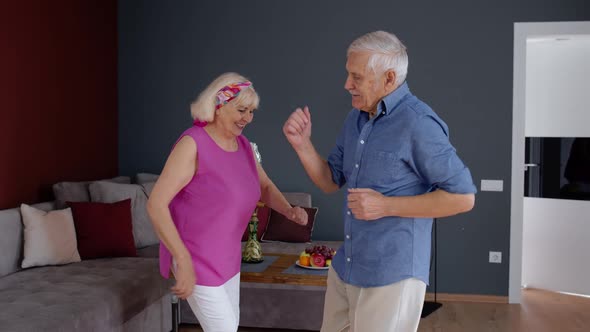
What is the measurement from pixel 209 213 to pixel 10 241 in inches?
78.3

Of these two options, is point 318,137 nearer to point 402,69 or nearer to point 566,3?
point 566,3

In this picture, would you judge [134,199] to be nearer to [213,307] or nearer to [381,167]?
[213,307]

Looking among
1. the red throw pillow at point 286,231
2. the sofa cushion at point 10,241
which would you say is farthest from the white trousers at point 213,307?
the red throw pillow at point 286,231

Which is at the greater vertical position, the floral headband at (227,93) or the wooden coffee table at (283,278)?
the floral headband at (227,93)

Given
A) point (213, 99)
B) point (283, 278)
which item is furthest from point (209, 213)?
point (283, 278)

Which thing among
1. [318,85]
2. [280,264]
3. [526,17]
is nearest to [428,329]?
[280,264]

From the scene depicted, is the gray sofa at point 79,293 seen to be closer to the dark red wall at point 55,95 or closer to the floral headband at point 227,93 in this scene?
the dark red wall at point 55,95

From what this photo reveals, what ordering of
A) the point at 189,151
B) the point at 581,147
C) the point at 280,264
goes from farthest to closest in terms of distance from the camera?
the point at 581,147
the point at 280,264
the point at 189,151

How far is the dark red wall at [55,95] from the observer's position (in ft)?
13.1

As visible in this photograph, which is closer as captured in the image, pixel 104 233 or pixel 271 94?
pixel 104 233

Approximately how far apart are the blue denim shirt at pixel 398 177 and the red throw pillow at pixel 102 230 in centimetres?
260

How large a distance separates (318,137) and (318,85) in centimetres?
47

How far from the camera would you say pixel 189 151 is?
83.4 inches

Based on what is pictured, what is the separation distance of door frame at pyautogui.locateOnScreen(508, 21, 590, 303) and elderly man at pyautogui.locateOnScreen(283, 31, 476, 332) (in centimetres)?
349
